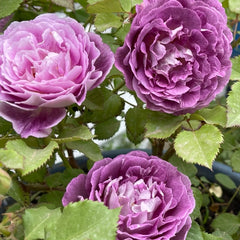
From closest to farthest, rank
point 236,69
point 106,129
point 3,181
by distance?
point 3,181 → point 236,69 → point 106,129

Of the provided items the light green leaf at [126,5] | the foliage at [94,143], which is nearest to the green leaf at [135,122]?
the foliage at [94,143]

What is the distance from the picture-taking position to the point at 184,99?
298 mm

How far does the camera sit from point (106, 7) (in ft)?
1.06

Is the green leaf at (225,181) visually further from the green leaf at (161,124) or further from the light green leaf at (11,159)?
the light green leaf at (11,159)

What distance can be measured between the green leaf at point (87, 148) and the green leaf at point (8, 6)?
0.14 meters

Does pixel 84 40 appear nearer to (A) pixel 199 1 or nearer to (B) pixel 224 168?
(A) pixel 199 1

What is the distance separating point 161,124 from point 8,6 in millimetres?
181

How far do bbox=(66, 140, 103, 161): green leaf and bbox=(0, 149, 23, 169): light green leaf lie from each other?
76 mm

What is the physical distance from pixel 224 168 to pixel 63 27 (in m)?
0.38

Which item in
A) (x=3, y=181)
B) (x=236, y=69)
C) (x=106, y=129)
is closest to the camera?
(x=3, y=181)

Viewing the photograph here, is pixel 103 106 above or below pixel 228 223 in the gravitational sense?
above

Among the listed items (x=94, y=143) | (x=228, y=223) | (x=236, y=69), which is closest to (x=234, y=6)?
(x=236, y=69)

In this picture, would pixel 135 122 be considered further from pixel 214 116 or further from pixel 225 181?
pixel 225 181

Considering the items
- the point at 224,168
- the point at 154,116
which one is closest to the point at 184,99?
the point at 154,116
